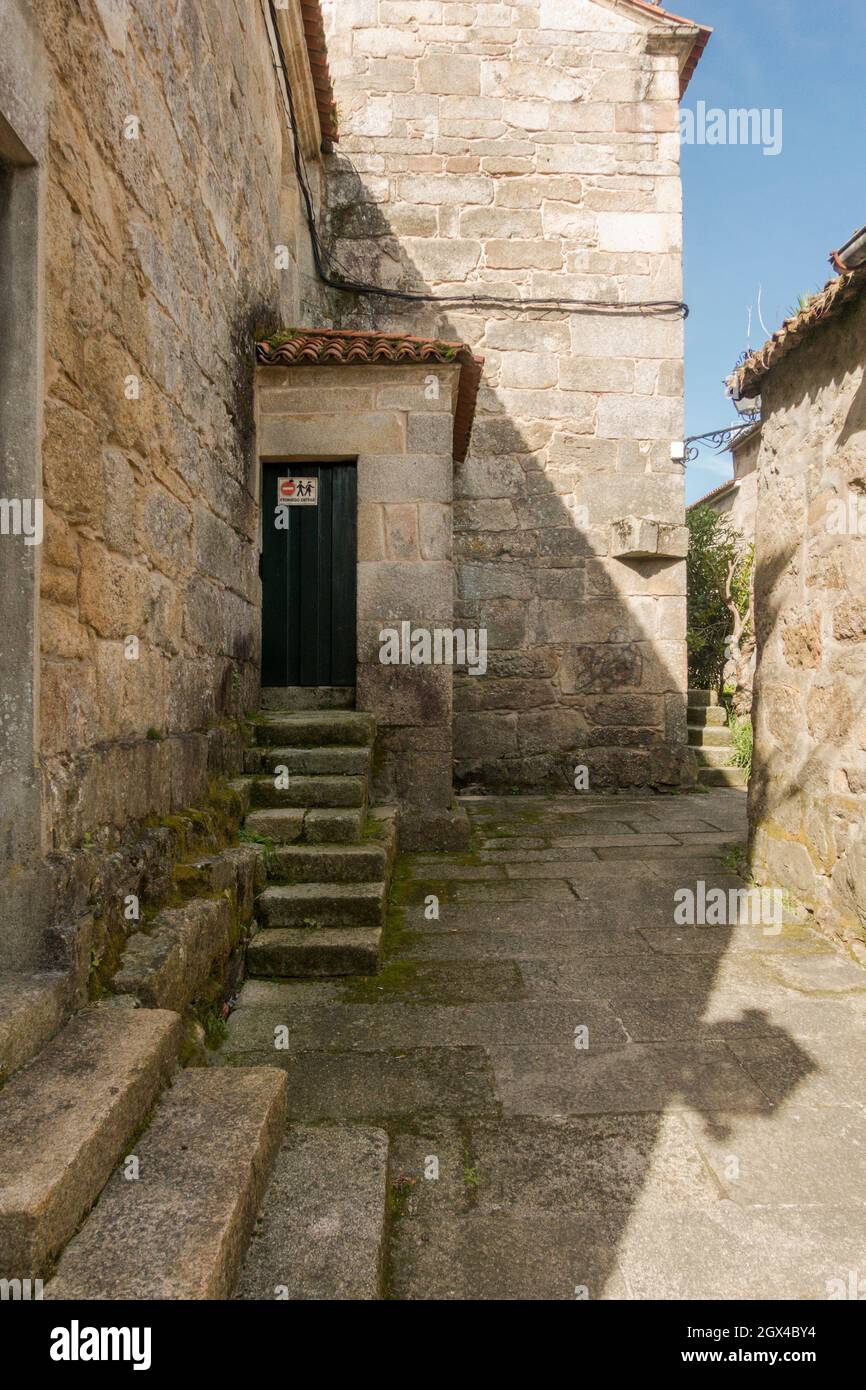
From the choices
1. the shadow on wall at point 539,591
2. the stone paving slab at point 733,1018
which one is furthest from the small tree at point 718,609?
the stone paving slab at point 733,1018

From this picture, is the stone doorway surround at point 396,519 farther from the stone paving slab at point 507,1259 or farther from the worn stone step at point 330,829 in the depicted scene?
the stone paving slab at point 507,1259

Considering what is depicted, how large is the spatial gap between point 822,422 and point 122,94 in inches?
117

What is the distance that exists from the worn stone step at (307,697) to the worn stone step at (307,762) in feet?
2.59

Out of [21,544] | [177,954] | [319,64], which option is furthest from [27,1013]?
[319,64]

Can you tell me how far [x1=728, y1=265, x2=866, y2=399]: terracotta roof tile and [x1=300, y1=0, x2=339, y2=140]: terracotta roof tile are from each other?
389 cm

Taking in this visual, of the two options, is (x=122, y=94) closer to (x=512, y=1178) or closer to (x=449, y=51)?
(x=512, y=1178)

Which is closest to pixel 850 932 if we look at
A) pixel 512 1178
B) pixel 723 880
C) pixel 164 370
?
pixel 723 880

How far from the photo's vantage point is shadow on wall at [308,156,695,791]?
24.3 feet

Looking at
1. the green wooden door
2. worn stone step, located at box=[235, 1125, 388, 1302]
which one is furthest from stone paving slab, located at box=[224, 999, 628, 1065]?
the green wooden door

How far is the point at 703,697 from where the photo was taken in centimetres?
879

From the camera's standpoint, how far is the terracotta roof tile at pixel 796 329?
129 inches

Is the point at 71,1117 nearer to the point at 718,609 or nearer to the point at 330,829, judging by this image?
the point at 330,829

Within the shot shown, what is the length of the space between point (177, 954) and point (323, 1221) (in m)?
0.94

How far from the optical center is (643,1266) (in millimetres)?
1676
